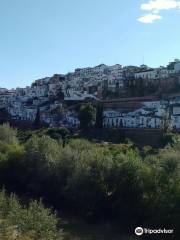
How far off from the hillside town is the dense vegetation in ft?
72.5

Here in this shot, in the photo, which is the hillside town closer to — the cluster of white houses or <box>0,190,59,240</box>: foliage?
the cluster of white houses

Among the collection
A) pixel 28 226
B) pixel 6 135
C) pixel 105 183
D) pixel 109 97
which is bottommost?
pixel 28 226

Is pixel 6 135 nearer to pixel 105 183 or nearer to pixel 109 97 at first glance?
pixel 105 183

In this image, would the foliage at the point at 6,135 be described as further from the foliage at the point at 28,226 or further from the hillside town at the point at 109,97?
the foliage at the point at 28,226

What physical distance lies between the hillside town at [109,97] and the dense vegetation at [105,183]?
22099mm

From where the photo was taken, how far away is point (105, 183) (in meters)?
27.6

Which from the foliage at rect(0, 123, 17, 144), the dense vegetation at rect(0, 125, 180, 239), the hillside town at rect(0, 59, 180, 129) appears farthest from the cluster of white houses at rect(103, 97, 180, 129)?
the dense vegetation at rect(0, 125, 180, 239)

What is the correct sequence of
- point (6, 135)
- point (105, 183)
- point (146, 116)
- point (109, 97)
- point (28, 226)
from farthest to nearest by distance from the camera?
point (109, 97)
point (146, 116)
point (6, 135)
point (105, 183)
point (28, 226)

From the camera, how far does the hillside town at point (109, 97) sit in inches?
2419

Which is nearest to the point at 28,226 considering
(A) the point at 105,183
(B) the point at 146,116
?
Result: (A) the point at 105,183

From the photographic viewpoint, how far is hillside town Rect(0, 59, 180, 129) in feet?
202

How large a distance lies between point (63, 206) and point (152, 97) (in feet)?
130

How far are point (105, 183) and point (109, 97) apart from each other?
47.9m

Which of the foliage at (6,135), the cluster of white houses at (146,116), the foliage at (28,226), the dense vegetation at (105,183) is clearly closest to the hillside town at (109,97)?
the cluster of white houses at (146,116)
